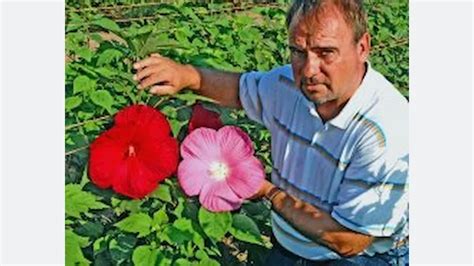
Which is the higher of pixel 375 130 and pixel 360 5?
pixel 360 5

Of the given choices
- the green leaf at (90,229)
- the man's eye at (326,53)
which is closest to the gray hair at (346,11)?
the man's eye at (326,53)

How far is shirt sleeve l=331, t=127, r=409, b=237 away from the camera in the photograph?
3852 mm

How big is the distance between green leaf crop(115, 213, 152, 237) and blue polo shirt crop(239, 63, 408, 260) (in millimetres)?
461

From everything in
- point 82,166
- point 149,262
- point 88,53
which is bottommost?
point 149,262

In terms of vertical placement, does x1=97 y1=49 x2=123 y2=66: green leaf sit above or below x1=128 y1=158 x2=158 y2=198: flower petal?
above

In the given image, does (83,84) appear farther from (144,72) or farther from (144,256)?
(144,256)

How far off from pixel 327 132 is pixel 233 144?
1.11 ft

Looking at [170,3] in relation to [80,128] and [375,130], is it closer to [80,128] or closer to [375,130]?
[80,128]

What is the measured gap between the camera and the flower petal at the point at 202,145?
3.95 metres

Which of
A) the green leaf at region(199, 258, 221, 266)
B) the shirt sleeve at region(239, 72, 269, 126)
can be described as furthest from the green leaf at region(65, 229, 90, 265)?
the shirt sleeve at region(239, 72, 269, 126)

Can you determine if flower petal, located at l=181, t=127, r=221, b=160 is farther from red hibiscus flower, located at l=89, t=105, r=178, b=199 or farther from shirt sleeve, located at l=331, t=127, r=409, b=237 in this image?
shirt sleeve, located at l=331, t=127, r=409, b=237

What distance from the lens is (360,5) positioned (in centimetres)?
390

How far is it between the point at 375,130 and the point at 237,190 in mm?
532

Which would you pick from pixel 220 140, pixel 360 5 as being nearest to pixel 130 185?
pixel 220 140
